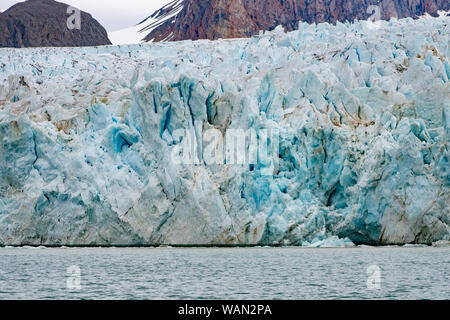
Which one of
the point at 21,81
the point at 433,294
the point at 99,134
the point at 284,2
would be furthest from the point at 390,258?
the point at 284,2

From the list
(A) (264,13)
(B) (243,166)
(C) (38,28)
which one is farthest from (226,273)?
(C) (38,28)

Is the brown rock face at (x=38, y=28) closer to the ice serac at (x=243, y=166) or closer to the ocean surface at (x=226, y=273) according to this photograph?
the ice serac at (x=243, y=166)

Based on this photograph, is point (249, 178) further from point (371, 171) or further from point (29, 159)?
point (29, 159)

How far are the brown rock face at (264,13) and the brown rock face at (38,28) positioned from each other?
5808 millimetres

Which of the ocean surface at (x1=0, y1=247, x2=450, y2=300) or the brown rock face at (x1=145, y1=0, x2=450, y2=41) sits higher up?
the brown rock face at (x1=145, y1=0, x2=450, y2=41)

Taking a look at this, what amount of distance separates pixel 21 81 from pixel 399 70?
13.1 meters

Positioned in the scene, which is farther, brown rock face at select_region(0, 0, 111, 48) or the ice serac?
brown rock face at select_region(0, 0, 111, 48)

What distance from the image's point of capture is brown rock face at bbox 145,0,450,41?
1766 inches

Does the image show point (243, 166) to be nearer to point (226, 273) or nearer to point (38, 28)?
point (226, 273)

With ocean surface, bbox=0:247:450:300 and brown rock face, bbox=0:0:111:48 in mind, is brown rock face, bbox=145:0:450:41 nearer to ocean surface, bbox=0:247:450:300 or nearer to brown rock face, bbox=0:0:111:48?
brown rock face, bbox=0:0:111:48

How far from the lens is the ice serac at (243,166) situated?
71.8 feet

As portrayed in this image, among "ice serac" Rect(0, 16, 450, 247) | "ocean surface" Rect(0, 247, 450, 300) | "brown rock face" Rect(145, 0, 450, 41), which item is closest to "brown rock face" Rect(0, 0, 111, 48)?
"brown rock face" Rect(145, 0, 450, 41)

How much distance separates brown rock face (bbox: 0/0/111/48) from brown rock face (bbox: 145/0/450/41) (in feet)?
19.1

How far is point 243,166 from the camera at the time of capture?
880 inches
